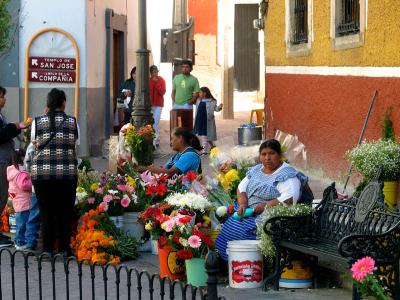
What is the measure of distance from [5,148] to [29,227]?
3.15 feet

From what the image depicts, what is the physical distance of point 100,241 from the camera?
1068 cm

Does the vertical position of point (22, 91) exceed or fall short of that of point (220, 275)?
it exceeds it

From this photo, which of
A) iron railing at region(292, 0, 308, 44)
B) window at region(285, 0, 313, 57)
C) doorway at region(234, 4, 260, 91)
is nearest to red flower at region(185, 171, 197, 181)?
window at region(285, 0, 313, 57)

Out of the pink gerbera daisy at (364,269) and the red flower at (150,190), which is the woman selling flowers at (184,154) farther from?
the pink gerbera daisy at (364,269)

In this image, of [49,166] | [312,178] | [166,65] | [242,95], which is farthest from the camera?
[242,95]

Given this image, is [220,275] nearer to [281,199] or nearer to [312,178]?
[281,199]

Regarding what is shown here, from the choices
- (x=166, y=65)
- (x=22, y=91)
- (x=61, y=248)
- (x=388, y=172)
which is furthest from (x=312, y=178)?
(x=166, y=65)

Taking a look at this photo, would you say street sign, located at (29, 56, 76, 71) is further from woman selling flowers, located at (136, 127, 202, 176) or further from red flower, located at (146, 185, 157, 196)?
red flower, located at (146, 185, 157, 196)

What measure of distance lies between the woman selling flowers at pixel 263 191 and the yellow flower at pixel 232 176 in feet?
3.26

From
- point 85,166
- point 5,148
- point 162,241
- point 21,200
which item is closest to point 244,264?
point 162,241

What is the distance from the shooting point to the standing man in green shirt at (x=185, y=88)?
21469mm

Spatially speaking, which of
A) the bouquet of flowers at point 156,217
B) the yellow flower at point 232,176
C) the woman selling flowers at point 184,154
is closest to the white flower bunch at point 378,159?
the yellow flower at point 232,176

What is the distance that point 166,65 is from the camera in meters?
31.6

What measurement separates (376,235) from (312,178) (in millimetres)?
7791
